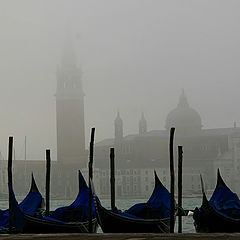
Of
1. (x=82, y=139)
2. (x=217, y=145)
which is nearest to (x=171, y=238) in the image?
(x=217, y=145)

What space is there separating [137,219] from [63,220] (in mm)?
1523

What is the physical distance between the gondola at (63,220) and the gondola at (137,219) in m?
0.54

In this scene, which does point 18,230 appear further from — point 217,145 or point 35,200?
Result: point 217,145

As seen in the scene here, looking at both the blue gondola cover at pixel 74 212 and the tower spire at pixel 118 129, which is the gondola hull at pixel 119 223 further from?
the tower spire at pixel 118 129

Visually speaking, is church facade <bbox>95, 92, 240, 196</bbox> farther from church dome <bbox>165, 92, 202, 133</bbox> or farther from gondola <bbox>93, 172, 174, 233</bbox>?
gondola <bbox>93, 172, 174, 233</bbox>

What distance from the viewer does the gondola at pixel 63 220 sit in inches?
455

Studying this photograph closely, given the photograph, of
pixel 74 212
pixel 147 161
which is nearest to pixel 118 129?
pixel 147 161

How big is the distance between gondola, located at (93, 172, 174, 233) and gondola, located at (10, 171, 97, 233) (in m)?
0.54

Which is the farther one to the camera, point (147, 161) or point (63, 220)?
point (147, 161)

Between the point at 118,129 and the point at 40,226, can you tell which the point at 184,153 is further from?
the point at 40,226

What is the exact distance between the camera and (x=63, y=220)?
12797mm

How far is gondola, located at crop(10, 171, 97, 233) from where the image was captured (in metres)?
11.6

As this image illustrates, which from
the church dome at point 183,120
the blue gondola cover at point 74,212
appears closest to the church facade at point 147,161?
the church dome at point 183,120

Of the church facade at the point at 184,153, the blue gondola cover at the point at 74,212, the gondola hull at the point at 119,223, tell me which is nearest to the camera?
the gondola hull at the point at 119,223
